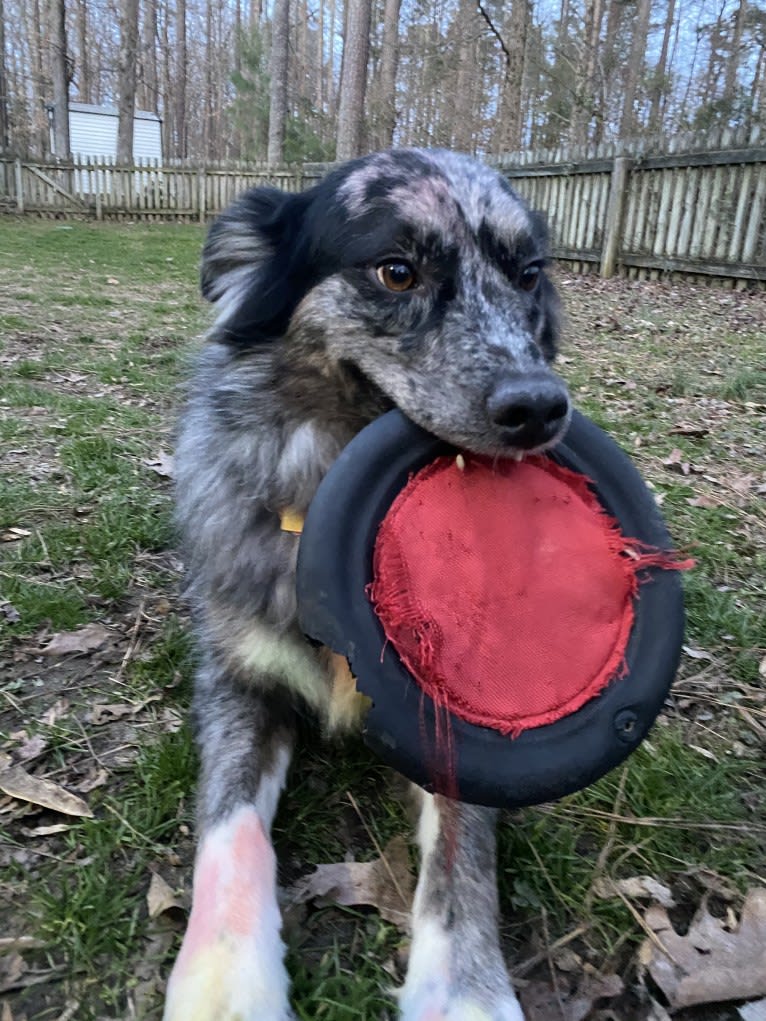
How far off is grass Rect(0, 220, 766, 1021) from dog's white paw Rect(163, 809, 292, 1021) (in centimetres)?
10

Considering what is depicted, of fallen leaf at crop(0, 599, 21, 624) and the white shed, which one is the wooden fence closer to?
fallen leaf at crop(0, 599, 21, 624)

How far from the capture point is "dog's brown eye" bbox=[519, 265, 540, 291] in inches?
101

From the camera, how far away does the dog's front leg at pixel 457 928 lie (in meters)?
1.62

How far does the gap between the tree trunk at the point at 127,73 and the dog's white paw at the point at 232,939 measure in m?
25.4

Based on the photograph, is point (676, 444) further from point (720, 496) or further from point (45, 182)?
point (45, 182)

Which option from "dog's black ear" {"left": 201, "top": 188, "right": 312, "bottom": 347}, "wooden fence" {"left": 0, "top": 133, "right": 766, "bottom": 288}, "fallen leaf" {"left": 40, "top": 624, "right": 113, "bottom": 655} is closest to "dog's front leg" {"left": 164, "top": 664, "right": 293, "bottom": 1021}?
"fallen leaf" {"left": 40, "top": 624, "right": 113, "bottom": 655}

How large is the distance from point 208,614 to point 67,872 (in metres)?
0.83

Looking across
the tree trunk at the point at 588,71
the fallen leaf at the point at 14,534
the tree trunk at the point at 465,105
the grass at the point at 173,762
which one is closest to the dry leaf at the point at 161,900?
the grass at the point at 173,762

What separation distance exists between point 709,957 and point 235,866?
1.09 metres

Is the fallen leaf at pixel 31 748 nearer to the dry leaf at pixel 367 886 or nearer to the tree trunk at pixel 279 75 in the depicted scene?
the dry leaf at pixel 367 886

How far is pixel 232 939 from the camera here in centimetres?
167

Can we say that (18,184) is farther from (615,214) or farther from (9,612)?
(9,612)

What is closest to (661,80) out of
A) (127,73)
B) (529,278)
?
(127,73)

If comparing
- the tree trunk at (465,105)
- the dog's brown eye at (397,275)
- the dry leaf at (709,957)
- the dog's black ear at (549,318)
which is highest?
the tree trunk at (465,105)
